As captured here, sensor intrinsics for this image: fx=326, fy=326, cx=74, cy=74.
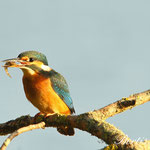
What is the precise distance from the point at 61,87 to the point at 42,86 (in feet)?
1.78

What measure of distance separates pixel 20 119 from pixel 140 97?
6.45ft

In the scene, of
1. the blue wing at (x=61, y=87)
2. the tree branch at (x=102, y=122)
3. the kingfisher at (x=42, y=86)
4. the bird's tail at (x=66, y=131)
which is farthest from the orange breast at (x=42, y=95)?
the tree branch at (x=102, y=122)

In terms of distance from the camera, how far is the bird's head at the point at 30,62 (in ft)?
21.1

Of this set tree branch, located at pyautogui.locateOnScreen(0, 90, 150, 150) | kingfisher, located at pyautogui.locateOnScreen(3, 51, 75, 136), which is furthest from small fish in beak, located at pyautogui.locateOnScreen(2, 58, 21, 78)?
tree branch, located at pyautogui.locateOnScreen(0, 90, 150, 150)

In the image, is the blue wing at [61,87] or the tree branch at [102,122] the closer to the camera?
A: the tree branch at [102,122]

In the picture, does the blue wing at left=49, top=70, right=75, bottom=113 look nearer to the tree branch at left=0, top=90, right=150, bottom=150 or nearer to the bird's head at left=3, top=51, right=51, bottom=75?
the bird's head at left=3, top=51, right=51, bottom=75

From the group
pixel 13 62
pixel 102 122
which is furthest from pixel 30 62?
pixel 102 122

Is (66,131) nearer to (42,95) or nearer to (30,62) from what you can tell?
(42,95)

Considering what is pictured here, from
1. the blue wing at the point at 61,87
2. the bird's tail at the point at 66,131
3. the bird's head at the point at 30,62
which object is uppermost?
the bird's head at the point at 30,62

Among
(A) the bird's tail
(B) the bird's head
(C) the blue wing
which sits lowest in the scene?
(A) the bird's tail

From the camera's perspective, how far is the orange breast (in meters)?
6.45

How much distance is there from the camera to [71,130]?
643 cm

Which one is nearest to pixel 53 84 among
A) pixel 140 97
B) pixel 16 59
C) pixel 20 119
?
pixel 16 59

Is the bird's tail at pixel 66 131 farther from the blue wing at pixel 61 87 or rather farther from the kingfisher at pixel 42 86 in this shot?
the blue wing at pixel 61 87
